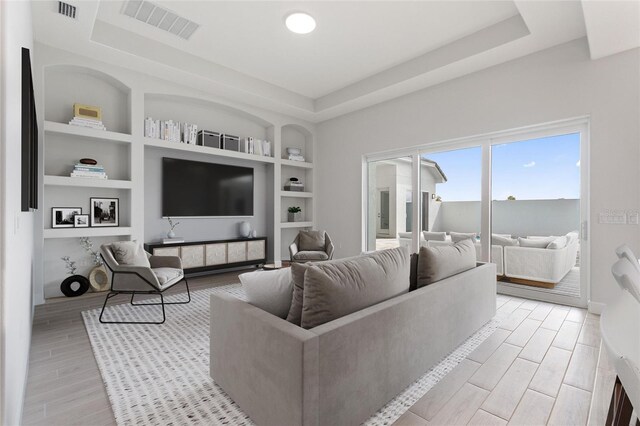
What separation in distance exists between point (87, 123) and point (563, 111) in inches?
223

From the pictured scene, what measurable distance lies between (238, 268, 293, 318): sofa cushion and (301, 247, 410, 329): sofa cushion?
0.82 feet

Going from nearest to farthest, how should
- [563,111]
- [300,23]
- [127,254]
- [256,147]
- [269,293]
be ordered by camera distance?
[269,293]
[127,254]
[300,23]
[563,111]
[256,147]

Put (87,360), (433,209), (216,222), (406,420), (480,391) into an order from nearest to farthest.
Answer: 1. (406,420)
2. (480,391)
3. (87,360)
4. (433,209)
5. (216,222)

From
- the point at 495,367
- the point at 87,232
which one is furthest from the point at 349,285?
the point at 87,232

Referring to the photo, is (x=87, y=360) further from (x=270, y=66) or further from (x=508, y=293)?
(x=508, y=293)

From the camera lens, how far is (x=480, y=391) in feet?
6.17

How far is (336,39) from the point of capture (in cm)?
382

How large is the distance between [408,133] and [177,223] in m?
3.96

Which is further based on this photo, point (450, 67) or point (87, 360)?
point (450, 67)

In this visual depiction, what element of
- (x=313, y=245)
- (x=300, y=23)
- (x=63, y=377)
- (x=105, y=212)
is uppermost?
(x=300, y=23)

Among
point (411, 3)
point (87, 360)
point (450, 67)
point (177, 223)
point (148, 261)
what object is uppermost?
point (411, 3)

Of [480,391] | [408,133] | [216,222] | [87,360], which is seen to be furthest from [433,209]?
[87,360]

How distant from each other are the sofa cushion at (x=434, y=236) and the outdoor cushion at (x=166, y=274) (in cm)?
352

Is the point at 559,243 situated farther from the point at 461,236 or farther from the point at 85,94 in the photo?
the point at 85,94
